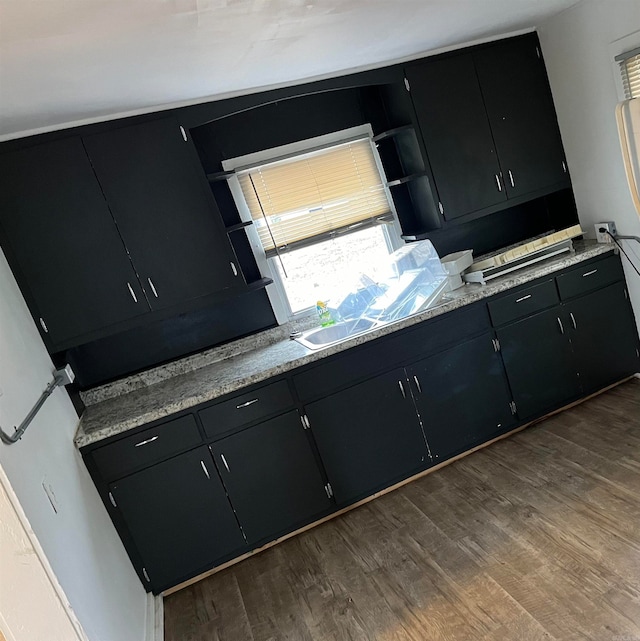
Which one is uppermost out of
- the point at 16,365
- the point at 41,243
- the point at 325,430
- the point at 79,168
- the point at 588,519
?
the point at 79,168

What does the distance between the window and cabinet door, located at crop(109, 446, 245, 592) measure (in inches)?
41.7

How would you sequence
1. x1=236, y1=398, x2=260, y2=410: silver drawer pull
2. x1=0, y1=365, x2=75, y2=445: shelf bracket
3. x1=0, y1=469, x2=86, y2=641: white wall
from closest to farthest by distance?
x1=0, y1=469, x2=86, y2=641: white wall, x1=0, y1=365, x2=75, y2=445: shelf bracket, x1=236, y1=398, x2=260, y2=410: silver drawer pull

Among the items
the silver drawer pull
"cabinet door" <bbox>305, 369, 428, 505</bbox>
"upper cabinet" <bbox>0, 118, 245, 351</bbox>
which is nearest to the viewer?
"upper cabinet" <bbox>0, 118, 245, 351</bbox>

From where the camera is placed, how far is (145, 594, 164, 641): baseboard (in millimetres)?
2328

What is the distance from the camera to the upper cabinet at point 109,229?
2.45 metres

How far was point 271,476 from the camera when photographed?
8.71 ft

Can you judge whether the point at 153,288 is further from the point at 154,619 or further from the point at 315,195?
the point at 154,619

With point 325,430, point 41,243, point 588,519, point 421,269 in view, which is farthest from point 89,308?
point 588,519

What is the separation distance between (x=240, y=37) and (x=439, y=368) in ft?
6.05

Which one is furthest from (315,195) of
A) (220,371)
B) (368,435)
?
(368,435)

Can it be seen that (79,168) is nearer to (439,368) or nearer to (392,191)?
(392,191)

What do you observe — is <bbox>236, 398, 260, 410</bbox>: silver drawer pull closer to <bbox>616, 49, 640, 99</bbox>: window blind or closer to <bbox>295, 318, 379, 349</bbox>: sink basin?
<bbox>295, 318, 379, 349</bbox>: sink basin

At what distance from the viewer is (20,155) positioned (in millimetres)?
2402

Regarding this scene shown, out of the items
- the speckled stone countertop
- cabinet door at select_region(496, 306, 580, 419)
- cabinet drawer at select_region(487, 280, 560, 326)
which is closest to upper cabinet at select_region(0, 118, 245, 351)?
the speckled stone countertop
